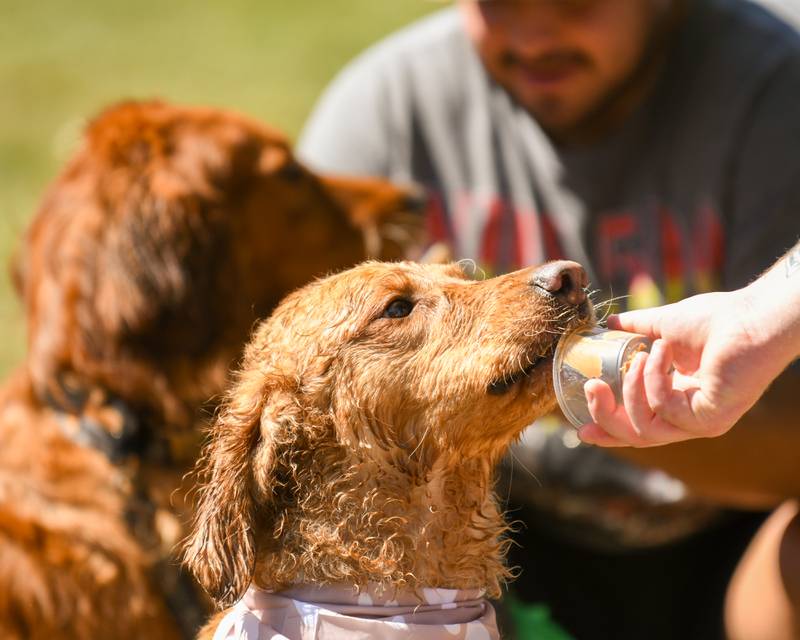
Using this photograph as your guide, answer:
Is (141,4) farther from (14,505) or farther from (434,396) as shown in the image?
(434,396)

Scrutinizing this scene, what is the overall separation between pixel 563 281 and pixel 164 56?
10965 millimetres

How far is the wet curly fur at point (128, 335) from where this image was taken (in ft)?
11.5

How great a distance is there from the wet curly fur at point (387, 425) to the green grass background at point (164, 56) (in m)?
7.37

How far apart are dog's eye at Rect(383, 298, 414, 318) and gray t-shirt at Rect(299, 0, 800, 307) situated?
1649mm

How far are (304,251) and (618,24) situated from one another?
142 cm

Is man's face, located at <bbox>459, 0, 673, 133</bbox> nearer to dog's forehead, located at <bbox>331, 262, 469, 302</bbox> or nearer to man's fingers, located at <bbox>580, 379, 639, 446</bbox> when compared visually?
dog's forehead, located at <bbox>331, 262, 469, 302</bbox>

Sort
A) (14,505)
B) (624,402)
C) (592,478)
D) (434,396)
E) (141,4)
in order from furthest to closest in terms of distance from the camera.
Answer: (141,4) → (592,478) → (14,505) → (434,396) → (624,402)

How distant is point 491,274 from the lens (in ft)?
13.8

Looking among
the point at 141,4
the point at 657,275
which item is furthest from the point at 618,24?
the point at 141,4

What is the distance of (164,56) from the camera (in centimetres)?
1246

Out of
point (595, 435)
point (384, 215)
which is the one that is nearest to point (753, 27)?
point (384, 215)

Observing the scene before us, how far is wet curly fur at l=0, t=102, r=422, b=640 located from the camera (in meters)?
3.50

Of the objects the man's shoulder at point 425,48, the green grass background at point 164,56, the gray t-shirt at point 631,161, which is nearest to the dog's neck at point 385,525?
the gray t-shirt at point 631,161

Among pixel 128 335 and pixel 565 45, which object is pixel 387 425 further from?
pixel 565 45
